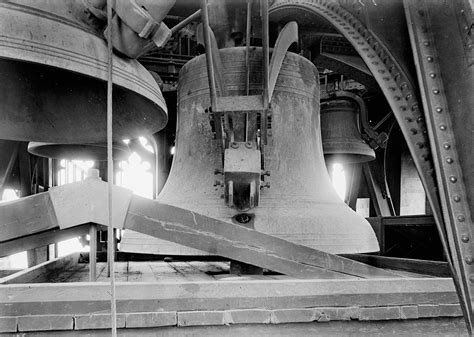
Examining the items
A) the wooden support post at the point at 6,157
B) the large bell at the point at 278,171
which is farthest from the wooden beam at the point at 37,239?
the wooden support post at the point at 6,157

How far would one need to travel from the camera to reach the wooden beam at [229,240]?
1612mm

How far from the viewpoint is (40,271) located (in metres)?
2.22

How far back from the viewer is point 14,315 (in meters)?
1.42

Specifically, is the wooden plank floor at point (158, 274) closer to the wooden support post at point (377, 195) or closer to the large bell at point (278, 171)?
the large bell at point (278, 171)

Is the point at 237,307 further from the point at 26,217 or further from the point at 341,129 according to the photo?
the point at 341,129

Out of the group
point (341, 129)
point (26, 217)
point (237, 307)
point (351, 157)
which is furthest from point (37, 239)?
point (351, 157)

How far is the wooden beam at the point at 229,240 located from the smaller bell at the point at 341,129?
170 centimetres

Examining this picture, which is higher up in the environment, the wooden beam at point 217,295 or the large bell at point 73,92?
the large bell at point 73,92

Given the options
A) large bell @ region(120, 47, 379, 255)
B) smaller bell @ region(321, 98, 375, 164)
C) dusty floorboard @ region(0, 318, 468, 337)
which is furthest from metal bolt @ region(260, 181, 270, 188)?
smaller bell @ region(321, 98, 375, 164)

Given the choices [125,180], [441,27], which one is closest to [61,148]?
[441,27]

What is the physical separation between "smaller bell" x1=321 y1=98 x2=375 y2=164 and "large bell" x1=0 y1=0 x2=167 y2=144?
2.03 meters

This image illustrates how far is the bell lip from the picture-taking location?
106 centimetres

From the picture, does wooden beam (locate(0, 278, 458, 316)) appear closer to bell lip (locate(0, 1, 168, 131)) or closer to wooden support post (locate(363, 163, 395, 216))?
bell lip (locate(0, 1, 168, 131))

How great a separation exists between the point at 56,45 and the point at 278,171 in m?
1.38
